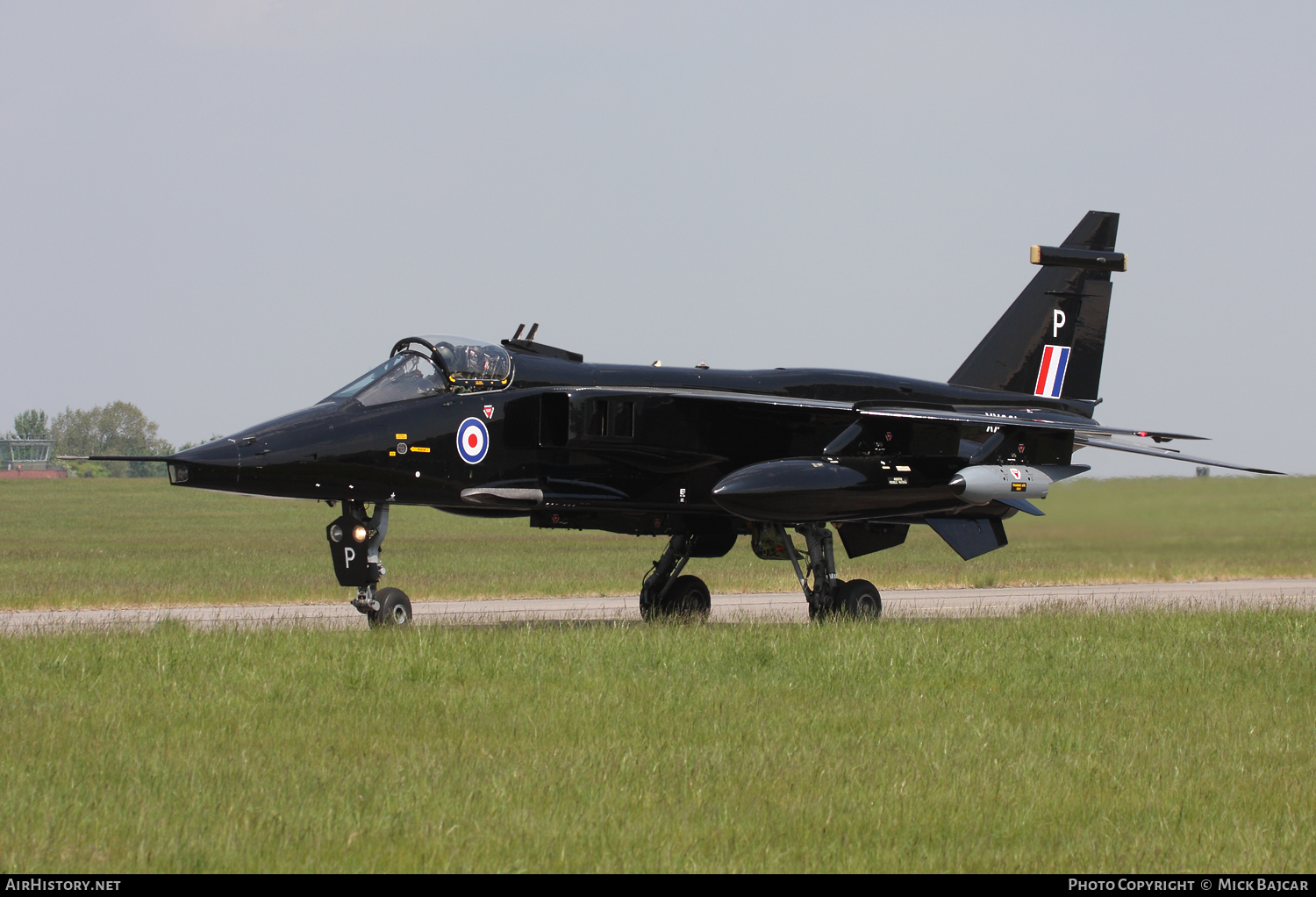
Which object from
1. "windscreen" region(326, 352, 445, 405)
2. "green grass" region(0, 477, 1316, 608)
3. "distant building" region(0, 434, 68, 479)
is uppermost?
"windscreen" region(326, 352, 445, 405)

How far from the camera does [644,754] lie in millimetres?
7945

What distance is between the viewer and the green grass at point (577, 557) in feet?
63.1

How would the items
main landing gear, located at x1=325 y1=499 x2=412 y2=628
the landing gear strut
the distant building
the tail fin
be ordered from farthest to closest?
the distant building, the tail fin, the landing gear strut, main landing gear, located at x1=325 y1=499 x2=412 y2=628

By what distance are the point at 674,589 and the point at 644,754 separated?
983 centimetres

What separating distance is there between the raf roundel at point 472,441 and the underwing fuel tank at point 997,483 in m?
5.53

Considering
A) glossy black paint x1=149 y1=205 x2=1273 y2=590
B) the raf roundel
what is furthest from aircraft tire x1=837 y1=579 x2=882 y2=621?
the raf roundel

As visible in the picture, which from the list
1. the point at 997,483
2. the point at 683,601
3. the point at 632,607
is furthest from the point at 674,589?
the point at 997,483

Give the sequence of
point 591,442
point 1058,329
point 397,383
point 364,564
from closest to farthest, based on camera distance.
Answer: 1. point 364,564
2. point 397,383
3. point 591,442
4. point 1058,329

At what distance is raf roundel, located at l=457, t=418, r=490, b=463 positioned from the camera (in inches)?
568

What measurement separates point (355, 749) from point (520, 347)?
824 cm

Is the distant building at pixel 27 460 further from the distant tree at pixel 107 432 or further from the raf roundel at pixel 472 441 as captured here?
the raf roundel at pixel 472 441

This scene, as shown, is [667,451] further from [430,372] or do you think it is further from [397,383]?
[397,383]

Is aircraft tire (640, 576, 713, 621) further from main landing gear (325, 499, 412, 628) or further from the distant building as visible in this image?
the distant building
